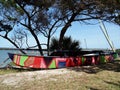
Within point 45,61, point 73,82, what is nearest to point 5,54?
point 45,61

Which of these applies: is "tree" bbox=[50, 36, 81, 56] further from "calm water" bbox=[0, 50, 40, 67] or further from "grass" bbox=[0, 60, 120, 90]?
"grass" bbox=[0, 60, 120, 90]

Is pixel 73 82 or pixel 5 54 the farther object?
pixel 5 54

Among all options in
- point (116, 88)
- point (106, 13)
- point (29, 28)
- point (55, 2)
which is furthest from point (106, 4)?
point (116, 88)

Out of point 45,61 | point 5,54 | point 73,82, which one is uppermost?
point 5,54

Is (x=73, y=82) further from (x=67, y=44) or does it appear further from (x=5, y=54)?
(x=67, y=44)

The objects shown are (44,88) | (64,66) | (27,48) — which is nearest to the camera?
(44,88)

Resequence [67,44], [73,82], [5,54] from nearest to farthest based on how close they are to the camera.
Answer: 1. [73,82]
2. [5,54]
3. [67,44]

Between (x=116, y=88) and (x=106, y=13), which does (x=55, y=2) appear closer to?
(x=106, y=13)

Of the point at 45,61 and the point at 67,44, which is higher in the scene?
the point at 67,44

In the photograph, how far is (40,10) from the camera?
15281 millimetres

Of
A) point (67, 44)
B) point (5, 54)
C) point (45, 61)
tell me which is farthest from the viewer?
point (67, 44)

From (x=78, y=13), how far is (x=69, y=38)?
12.9ft

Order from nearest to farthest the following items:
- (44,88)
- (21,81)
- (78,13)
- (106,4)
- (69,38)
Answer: (44,88) → (21,81) → (106,4) → (78,13) → (69,38)

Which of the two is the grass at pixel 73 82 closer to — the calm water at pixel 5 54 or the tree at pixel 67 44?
the calm water at pixel 5 54
